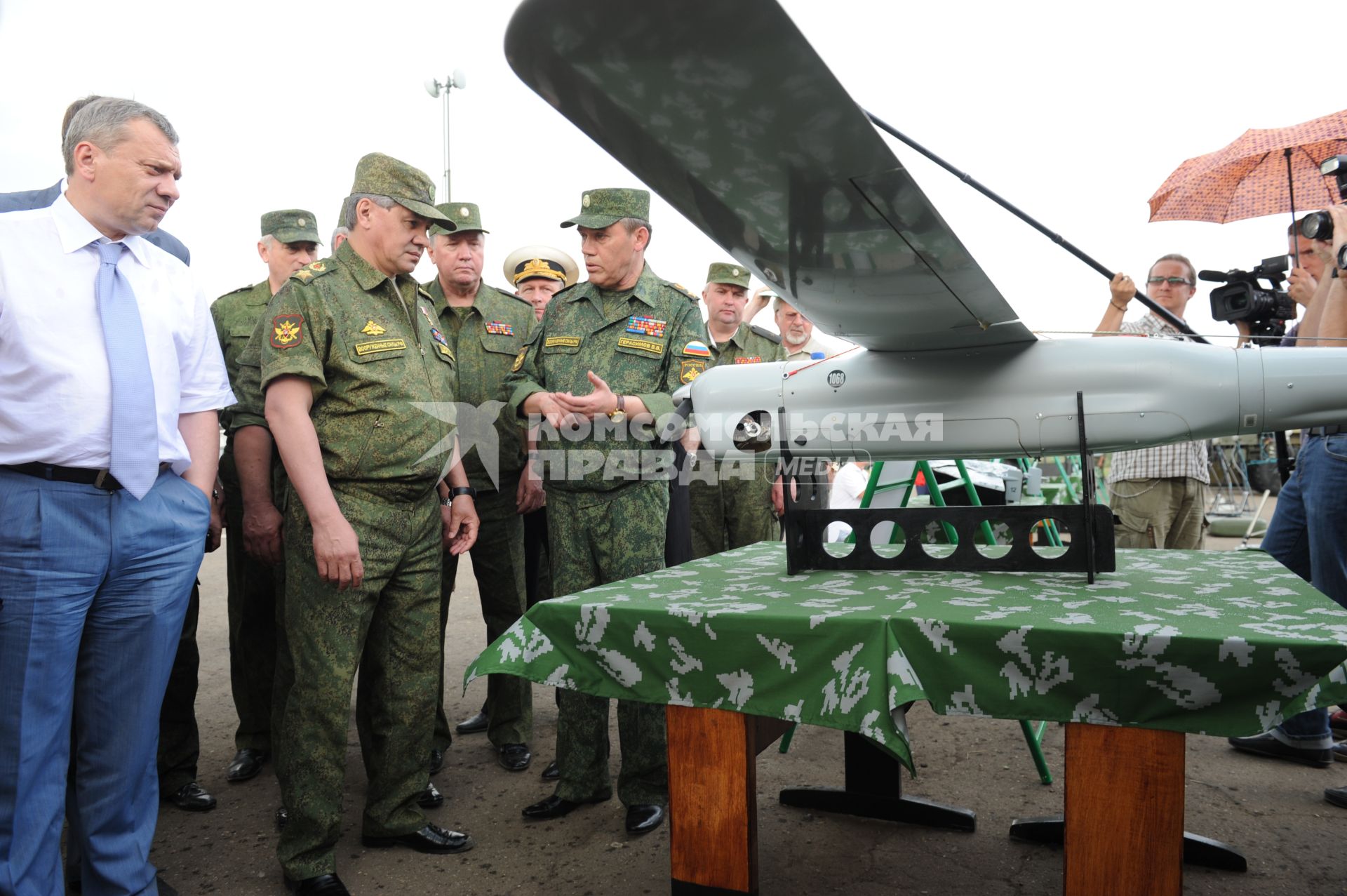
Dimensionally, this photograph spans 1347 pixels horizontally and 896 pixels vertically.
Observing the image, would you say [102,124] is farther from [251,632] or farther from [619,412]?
[251,632]

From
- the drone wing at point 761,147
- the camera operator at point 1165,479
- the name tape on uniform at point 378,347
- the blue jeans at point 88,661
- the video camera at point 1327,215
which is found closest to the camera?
the drone wing at point 761,147

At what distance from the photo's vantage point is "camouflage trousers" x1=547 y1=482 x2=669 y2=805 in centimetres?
246

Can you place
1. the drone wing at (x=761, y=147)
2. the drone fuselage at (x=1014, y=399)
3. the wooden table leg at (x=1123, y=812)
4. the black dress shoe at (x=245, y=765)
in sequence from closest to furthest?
the drone wing at (x=761, y=147) → the wooden table leg at (x=1123, y=812) → the drone fuselage at (x=1014, y=399) → the black dress shoe at (x=245, y=765)

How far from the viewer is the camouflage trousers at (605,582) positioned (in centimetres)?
246

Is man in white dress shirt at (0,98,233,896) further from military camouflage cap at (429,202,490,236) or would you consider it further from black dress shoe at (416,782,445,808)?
military camouflage cap at (429,202,490,236)

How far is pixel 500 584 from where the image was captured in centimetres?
318

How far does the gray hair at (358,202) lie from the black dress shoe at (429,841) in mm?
1631

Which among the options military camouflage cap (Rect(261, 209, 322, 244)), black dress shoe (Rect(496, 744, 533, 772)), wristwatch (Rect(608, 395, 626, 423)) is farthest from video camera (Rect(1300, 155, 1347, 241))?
military camouflage cap (Rect(261, 209, 322, 244))

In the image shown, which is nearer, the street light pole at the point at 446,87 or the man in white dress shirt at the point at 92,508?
the man in white dress shirt at the point at 92,508

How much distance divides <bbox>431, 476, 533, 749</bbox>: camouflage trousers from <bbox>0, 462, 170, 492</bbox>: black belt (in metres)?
1.38

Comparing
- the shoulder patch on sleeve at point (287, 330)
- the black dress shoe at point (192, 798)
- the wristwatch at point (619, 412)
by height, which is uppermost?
the shoulder patch on sleeve at point (287, 330)

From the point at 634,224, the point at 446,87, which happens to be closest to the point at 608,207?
the point at 634,224

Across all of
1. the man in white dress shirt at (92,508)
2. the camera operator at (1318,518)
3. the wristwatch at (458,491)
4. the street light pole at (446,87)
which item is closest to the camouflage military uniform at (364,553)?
the wristwatch at (458,491)

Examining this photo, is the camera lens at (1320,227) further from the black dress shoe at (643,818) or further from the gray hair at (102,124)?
the gray hair at (102,124)
